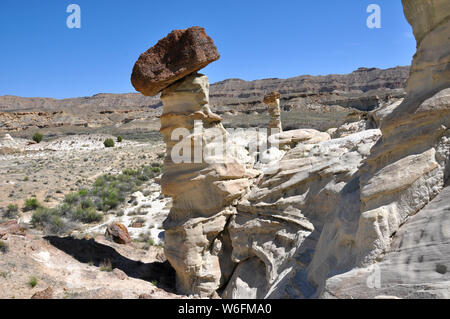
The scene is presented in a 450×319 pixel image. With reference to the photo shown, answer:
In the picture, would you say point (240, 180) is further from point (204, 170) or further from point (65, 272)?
point (65, 272)

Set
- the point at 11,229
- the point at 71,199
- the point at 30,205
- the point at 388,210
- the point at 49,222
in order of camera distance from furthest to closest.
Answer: the point at 71,199 → the point at 30,205 → the point at 49,222 → the point at 11,229 → the point at 388,210

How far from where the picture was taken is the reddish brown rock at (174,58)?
7020mm

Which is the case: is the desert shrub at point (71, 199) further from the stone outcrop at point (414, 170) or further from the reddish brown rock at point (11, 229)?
the stone outcrop at point (414, 170)

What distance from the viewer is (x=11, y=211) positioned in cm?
1130

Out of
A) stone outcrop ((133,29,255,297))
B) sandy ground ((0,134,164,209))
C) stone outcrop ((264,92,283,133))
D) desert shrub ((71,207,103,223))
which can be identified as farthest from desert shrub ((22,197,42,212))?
stone outcrop ((264,92,283,133))

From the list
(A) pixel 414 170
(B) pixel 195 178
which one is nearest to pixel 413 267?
(A) pixel 414 170

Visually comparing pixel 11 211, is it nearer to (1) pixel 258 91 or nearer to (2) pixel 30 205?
(2) pixel 30 205

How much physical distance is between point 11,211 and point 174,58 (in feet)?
29.7

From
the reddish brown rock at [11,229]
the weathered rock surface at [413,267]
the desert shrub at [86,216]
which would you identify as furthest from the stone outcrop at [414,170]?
the desert shrub at [86,216]

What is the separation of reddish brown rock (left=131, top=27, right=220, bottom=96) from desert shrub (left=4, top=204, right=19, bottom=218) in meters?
7.81

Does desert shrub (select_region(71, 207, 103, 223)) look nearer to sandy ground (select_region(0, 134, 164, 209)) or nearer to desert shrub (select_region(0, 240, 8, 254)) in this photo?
sandy ground (select_region(0, 134, 164, 209))

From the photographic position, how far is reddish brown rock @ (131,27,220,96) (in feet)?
23.0

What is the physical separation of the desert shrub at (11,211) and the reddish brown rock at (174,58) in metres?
7.81
